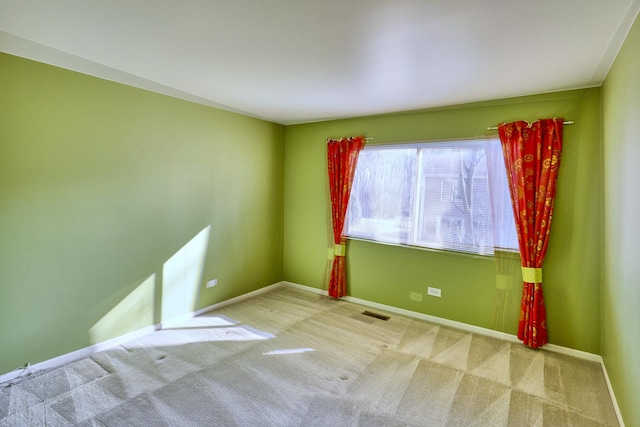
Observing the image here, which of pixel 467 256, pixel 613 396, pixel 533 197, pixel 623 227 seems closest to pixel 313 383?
pixel 467 256

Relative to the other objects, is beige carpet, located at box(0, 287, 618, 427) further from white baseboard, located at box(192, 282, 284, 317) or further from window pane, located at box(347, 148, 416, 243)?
window pane, located at box(347, 148, 416, 243)

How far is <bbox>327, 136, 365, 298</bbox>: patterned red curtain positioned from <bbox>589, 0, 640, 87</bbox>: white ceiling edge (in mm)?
2411

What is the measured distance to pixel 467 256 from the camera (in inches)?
131

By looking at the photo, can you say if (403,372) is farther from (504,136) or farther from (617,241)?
(504,136)

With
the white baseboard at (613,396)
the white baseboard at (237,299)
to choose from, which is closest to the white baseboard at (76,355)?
the white baseboard at (237,299)

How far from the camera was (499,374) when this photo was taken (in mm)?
2551

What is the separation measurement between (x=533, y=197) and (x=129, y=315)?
13.4 feet

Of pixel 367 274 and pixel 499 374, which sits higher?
pixel 367 274

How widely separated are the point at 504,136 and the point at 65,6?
11.7ft

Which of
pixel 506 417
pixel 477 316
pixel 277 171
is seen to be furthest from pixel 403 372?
pixel 277 171

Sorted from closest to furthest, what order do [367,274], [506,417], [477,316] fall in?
[506,417]
[477,316]
[367,274]

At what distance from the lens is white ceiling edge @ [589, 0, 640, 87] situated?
163 cm

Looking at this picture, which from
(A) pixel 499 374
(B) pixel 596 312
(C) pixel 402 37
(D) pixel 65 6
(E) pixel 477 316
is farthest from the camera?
(E) pixel 477 316

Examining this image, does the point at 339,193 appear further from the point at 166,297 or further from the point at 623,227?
the point at 623,227
